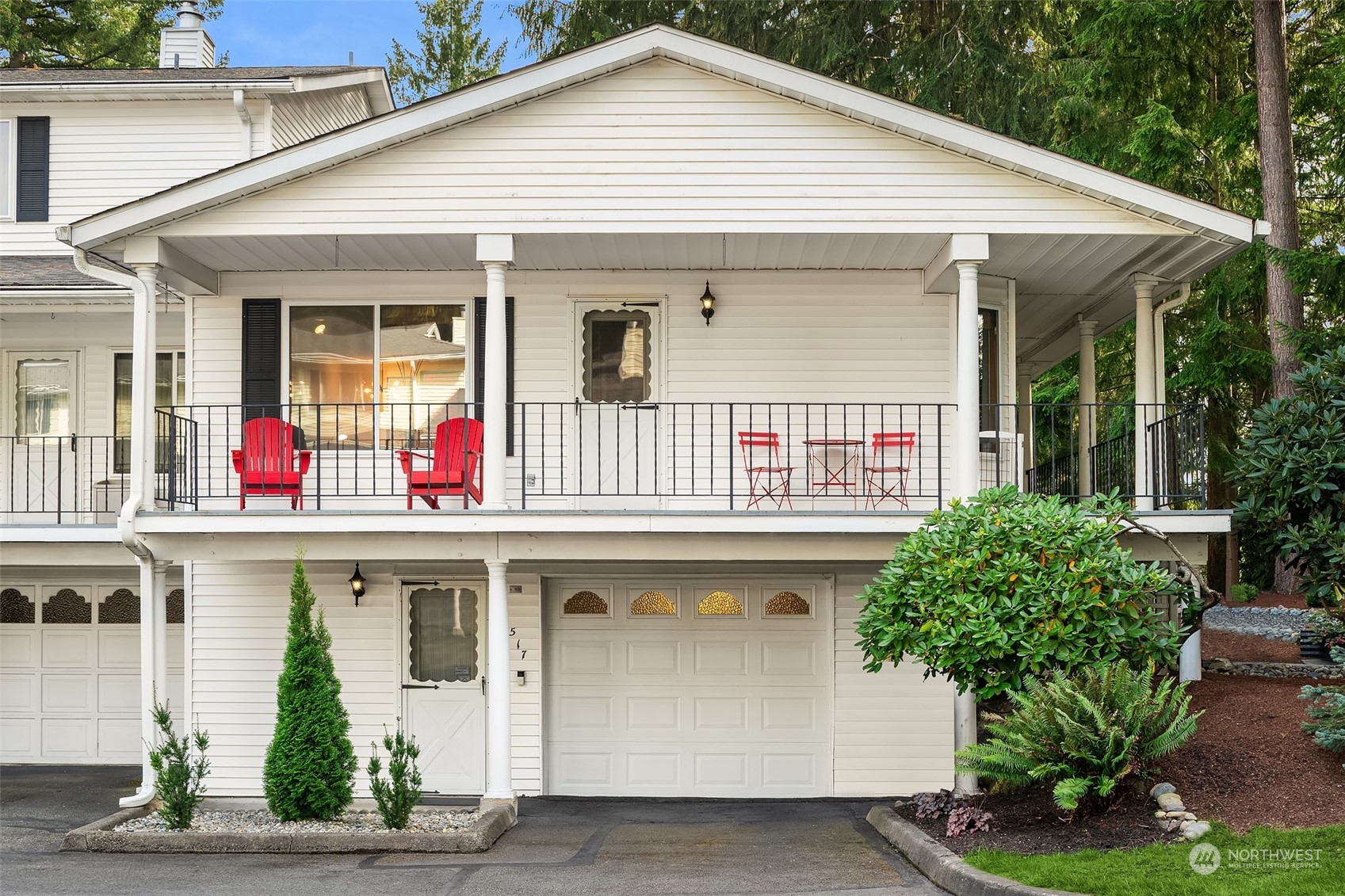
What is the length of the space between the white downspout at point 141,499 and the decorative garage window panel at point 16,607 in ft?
15.0

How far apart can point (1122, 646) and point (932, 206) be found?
4.02 m

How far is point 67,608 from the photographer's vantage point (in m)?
15.0

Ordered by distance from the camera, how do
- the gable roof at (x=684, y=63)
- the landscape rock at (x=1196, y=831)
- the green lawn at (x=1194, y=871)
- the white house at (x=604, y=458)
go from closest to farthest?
the green lawn at (x=1194, y=871), the landscape rock at (x=1196, y=831), the gable roof at (x=684, y=63), the white house at (x=604, y=458)

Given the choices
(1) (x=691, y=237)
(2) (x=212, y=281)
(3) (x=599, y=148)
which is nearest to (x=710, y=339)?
(1) (x=691, y=237)

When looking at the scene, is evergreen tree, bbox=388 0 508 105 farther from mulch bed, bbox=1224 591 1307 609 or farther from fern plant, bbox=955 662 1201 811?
fern plant, bbox=955 662 1201 811

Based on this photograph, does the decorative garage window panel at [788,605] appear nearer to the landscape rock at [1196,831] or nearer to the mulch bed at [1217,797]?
the mulch bed at [1217,797]

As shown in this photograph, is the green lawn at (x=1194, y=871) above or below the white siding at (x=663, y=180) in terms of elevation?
below

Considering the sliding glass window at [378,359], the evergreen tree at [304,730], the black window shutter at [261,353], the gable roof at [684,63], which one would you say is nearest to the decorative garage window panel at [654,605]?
the sliding glass window at [378,359]

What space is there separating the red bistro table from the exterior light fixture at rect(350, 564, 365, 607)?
4548mm

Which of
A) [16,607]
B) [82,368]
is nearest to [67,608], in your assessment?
[16,607]

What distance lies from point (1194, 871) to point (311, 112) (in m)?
13.7

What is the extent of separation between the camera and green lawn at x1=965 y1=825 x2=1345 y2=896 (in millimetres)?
7383

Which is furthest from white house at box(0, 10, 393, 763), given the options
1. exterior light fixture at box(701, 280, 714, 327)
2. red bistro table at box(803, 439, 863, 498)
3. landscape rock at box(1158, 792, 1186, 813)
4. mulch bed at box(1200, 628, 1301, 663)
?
mulch bed at box(1200, 628, 1301, 663)

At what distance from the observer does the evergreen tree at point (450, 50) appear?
32906 mm
